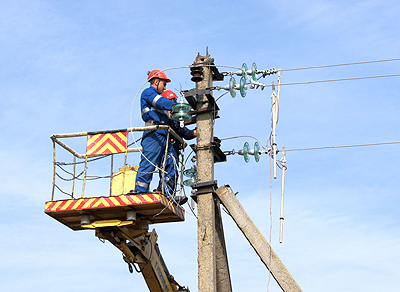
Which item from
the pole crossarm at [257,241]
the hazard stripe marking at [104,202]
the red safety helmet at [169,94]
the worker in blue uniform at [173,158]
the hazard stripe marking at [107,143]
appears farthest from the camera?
the red safety helmet at [169,94]

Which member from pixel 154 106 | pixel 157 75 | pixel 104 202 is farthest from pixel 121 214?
pixel 157 75

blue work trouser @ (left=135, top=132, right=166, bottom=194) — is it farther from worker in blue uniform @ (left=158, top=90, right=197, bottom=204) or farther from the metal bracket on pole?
the metal bracket on pole

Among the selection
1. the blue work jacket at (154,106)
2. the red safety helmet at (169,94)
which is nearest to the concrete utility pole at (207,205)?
the blue work jacket at (154,106)

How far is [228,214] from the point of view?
10891mm

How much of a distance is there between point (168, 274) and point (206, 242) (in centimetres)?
263

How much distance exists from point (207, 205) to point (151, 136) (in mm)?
1758

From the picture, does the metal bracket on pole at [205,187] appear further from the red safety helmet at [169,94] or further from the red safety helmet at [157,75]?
the red safety helmet at [157,75]

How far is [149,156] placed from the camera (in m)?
11.6

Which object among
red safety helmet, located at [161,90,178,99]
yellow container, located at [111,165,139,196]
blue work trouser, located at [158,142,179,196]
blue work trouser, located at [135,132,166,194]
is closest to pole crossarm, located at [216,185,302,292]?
blue work trouser, located at [158,142,179,196]

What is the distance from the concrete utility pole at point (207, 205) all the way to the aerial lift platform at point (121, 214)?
668 mm

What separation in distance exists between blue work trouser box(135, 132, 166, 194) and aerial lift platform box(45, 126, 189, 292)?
A: 21 centimetres

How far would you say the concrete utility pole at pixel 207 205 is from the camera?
1054 cm

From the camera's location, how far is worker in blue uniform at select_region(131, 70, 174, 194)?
11.5 m

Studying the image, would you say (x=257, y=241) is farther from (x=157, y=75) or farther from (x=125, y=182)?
(x=157, y=75)
